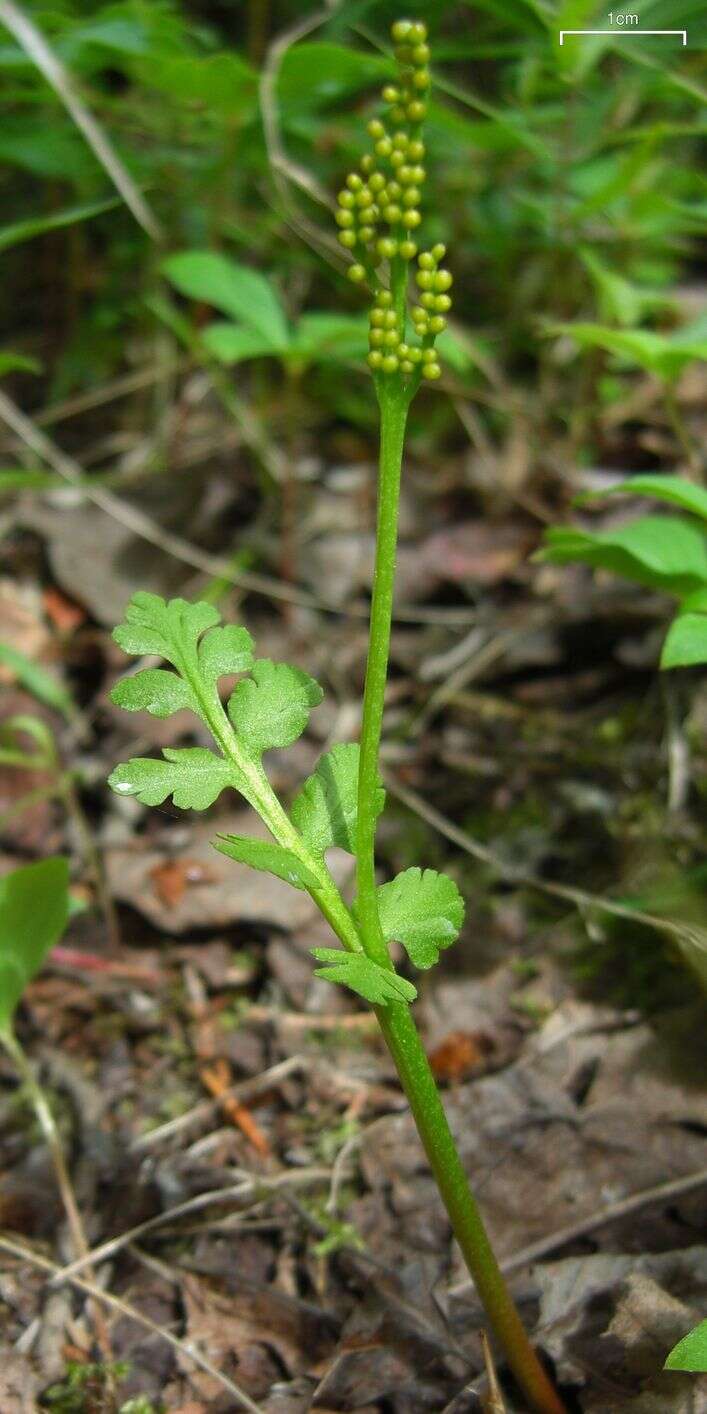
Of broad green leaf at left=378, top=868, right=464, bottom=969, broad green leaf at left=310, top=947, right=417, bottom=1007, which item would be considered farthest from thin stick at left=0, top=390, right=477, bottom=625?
broad green leaf at left=310, top=947, right=417, bottom=1007

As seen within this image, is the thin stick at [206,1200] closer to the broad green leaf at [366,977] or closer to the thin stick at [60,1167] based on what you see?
the thin stick at [60,1167]

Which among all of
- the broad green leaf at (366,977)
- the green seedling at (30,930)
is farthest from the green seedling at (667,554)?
the green seedling at (30,930)

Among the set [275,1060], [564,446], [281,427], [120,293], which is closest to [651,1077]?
[275,1060]

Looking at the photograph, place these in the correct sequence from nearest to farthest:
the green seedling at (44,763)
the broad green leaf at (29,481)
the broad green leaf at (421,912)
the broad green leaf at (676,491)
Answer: the broad green leaf at (421,912) → the broad green leaf at (676,491) → the green seedling at (44,763) → the broad green leaf at (29,481)

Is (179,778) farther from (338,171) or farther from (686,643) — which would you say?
(338,171)

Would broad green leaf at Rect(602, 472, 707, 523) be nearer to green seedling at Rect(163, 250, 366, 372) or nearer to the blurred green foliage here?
the blurred green foliage

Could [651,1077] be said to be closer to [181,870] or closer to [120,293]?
[181,870]
